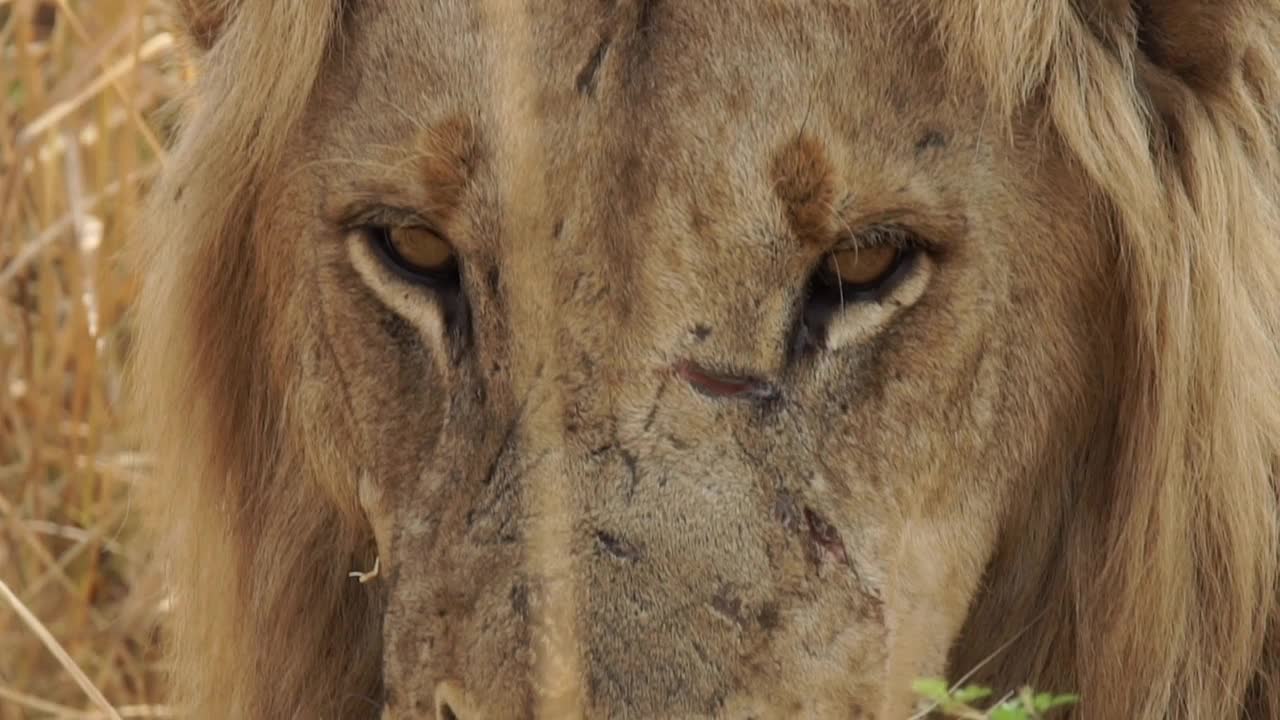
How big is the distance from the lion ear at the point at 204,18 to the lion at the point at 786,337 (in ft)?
0.21

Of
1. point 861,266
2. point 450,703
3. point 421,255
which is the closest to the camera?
point 450,703

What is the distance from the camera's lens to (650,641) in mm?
2406

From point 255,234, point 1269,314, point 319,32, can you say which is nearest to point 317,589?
point 255,234

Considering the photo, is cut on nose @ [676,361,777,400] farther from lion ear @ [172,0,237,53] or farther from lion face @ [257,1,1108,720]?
lion ear @ [172,0,237,53]

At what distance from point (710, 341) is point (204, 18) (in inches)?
39.5

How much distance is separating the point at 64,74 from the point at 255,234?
6.93ft

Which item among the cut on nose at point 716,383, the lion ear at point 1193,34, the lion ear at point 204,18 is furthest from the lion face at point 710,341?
the lion ear at point 204,18

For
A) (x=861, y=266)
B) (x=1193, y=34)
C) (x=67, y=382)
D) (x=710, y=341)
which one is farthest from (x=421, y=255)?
(x=67, y=382)

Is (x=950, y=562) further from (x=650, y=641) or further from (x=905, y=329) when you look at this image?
(x=650, y=641)

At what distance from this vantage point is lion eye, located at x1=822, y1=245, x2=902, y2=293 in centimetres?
261

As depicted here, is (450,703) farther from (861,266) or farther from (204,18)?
(204,18)

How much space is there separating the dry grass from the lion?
1674mm

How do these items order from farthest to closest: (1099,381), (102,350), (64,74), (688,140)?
(64,74)
(102,350)
(1099,381)
(688,140)

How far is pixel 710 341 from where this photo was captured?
2.55 metres
